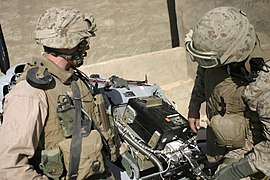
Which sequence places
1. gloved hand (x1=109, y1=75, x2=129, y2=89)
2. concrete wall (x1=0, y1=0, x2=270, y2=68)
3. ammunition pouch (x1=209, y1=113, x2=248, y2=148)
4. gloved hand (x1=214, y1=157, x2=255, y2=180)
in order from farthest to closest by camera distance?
concrete wall (x1=0, y1=0, x2=270, y2=68) → gloved hand (x1=109, y1=75, x2=129, y2=89) → ammunition pouch (x1=209, y1=113, x2=248, y2=148) → gloved hand (x1=214, y1=157, x2=255, y2=180)

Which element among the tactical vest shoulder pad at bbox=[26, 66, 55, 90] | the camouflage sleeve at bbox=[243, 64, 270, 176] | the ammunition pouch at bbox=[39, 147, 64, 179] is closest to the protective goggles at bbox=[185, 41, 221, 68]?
the camouflage sleeve at bbox=[243, 64, 270, 176]

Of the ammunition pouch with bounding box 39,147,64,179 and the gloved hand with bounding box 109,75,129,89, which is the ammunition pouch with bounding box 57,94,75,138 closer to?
the ammunition pouch with bounding box 39,147,64,179

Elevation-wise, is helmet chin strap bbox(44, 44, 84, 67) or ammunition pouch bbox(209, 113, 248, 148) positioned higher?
helmet chin strap bbox(44, 44, 84, 67)

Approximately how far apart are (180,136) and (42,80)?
131 centimetres

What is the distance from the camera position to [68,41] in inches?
98.1

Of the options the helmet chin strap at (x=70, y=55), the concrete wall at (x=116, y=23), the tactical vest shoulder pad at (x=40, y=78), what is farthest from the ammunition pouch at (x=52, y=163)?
the concrete wall at (x=116, y=23)

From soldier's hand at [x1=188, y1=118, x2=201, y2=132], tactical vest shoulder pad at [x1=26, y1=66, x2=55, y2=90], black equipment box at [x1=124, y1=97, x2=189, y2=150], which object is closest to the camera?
tactical vest shoulder pad at [x1=26, y1=66, x2=55, y2=90]

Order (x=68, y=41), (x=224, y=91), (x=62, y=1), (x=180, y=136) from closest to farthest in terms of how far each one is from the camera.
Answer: (x=68, y=41)
(x=224, y=91)
(x=180, y=136)
(x=62, y=1)

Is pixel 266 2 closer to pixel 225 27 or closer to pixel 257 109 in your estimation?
pixel 225 27

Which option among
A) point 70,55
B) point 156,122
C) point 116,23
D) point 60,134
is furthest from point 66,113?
point 116,23

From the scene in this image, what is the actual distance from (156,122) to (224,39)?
106 centimetres

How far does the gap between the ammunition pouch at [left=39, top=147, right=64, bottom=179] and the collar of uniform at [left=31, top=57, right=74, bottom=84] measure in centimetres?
42

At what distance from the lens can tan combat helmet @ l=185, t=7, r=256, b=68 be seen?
2418mm

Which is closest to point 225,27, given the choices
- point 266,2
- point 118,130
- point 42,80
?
point 42,80
